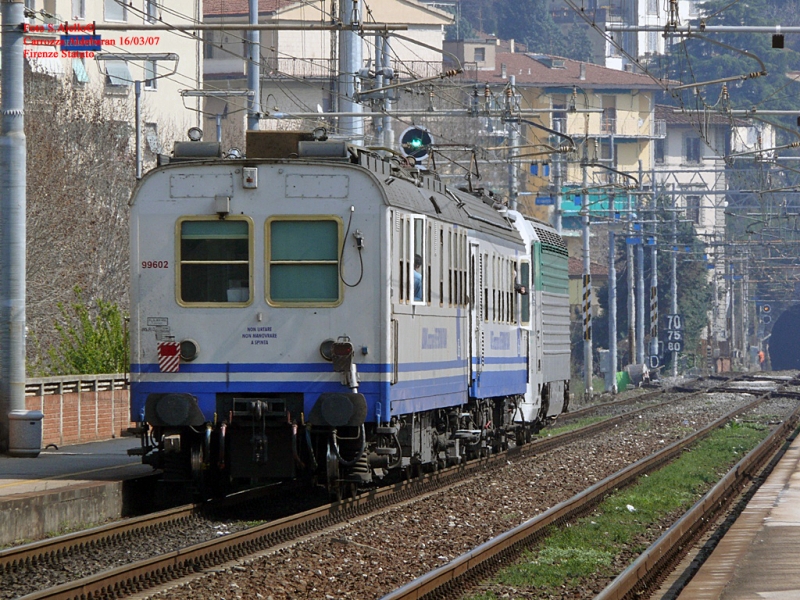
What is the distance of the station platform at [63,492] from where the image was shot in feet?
41.4

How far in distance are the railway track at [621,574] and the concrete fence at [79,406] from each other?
691 centimetres

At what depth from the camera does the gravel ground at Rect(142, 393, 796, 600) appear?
10.5 m

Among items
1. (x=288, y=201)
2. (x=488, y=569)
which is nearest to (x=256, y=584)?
(x=488, y=569)

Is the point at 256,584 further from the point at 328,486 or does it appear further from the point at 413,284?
the point at 413,284

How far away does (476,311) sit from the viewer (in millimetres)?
18656

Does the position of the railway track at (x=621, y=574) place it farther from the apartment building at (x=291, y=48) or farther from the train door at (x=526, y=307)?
the apartment building at (x=291, y=48)

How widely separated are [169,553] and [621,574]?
330 centimetres

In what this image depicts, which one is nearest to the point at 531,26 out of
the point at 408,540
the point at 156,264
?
the point at 156,264

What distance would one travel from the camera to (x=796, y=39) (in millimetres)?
151875

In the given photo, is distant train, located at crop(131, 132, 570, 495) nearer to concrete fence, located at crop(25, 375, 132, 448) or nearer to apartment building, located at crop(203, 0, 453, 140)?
concrete fence, located at crop(25, 375, 132, 448)

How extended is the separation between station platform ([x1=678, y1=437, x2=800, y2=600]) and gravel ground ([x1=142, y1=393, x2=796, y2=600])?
0.88m

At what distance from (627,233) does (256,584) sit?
51472mm

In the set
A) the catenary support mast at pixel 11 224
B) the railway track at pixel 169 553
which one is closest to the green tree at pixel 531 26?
the catenary support mast at pixel 11 224

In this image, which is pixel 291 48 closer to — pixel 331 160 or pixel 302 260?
pixel 331 160
